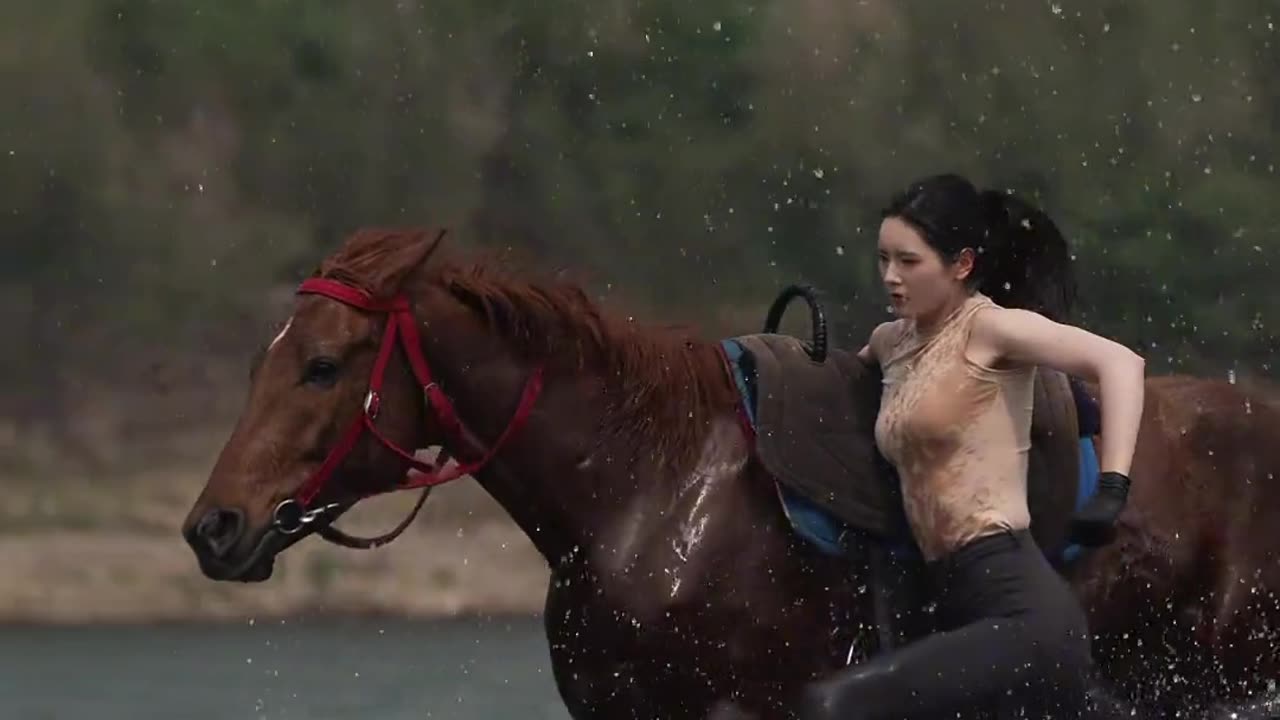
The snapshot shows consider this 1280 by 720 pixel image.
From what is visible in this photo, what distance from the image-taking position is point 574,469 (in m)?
4.27

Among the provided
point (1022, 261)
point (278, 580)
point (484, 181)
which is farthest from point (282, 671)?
point (484, 181)

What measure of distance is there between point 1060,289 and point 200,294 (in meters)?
13.5

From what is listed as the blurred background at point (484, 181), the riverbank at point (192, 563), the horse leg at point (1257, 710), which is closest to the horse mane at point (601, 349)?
the horse leg at point (1257, 710)

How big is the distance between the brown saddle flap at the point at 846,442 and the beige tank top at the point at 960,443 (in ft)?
0.37

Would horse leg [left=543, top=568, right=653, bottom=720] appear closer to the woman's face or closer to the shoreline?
the woman's face

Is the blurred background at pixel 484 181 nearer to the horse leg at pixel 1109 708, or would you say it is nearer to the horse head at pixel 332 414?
the horse leg at pixel 1109 708

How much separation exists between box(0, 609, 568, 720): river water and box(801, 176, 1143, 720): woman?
4916mm

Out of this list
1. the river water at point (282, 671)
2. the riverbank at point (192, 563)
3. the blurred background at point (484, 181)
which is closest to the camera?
the river water at point (282, 671)

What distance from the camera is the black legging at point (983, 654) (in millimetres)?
3852

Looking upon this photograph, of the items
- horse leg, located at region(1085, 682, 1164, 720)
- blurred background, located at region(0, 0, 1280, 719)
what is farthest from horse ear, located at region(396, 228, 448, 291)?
blurred background, located at region(0, 0, 1280, 719)

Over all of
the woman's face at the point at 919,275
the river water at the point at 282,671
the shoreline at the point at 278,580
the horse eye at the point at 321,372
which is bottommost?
the shoreline at the point at 278,580

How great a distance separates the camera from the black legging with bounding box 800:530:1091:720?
3852 mm

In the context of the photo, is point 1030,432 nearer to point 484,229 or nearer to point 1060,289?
point 1060,289

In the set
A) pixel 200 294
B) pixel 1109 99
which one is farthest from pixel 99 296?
pixel 1109 99
